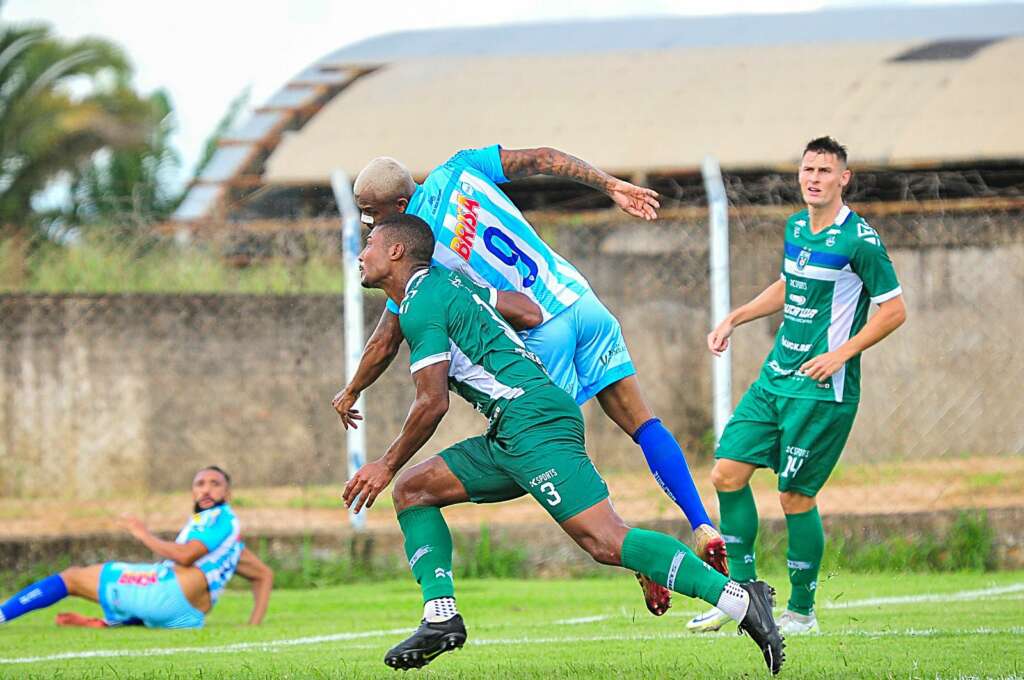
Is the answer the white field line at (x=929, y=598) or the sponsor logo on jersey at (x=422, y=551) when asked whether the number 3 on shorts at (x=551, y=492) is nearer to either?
the sponsor logo on jersey at (x=422, y=551)

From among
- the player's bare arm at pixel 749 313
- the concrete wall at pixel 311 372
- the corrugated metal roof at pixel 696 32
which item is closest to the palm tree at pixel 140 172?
the corrugated metal roof at pixel 696 32

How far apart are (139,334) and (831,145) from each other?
697 cm

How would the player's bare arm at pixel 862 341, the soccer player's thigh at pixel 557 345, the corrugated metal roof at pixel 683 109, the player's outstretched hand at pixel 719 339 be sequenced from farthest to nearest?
the corrugated metal roof at pixel 683 109, the player's outstretched hand at pixel 719 339, the player's bare arm at pixel 862 341, the soccer player's thigh at pixel 557 345

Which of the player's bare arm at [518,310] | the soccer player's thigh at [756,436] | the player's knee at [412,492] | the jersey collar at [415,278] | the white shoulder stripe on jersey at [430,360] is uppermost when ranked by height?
the jersey collar at [415,278]

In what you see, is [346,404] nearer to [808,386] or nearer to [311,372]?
[808,386]

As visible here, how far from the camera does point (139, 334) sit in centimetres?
1300

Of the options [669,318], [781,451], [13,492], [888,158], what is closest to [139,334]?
[13,492]

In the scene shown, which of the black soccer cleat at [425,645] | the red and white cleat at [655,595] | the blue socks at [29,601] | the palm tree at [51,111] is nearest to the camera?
the black soccer cleat at [425,645]

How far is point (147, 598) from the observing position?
387 inches

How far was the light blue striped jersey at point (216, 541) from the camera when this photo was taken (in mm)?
9984

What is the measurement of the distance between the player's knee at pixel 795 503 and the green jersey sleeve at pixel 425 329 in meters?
2.65

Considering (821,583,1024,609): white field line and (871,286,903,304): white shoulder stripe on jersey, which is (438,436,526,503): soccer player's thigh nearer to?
(871,286,903,304): white shoulder stripe on jersey

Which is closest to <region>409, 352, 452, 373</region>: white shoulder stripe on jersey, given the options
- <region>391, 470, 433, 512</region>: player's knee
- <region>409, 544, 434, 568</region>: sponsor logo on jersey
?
<region>391, 470, 433, 512</region>: player's knee

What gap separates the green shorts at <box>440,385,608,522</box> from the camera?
19.2 feet
